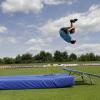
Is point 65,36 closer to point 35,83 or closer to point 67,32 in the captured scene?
point 67,32

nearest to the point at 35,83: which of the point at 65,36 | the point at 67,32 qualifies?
the point at 65,36

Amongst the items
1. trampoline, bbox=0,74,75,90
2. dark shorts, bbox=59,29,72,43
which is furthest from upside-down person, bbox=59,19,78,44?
trampoline, bbox=0,74,75,90

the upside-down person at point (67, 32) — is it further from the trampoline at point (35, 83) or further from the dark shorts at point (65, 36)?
the trampoline at point (35, 83)

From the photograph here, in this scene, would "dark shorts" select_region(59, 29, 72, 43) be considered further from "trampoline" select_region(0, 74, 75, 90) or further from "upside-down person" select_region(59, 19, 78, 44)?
"trampoline" select_region(0, 74, 75, 90)

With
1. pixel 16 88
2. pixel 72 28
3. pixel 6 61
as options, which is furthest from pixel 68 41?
pixel 6 61

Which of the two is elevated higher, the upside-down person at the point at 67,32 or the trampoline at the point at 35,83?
the upside-down person at the point at 67,32

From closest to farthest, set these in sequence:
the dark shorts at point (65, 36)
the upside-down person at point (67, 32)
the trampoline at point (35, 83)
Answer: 1. the trampoline at point (35, 83)
2. the upside-down person at point (67, 32)
3. the dark shorts at point (65, 36)

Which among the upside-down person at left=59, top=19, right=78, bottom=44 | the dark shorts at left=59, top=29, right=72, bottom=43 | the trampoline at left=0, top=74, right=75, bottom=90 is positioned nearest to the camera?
the trampoline at left=0, top=74, right=75, bottom=90

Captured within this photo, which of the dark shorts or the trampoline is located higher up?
the dark shorts

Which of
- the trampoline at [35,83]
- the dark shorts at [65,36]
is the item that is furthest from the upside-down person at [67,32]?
the trampoline at [35,83]

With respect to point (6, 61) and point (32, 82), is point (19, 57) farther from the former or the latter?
point (32, 82)

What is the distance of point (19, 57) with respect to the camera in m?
85.2

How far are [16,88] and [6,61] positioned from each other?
70.6 m

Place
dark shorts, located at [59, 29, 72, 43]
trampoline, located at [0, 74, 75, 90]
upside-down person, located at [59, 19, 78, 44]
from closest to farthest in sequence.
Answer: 1. trampoline, located at [0, 74, 75, 90]
2. upside-down person, located at [59, 19, 78, 44]
3. dark shorts, located at [59, 29, 72, 43]
